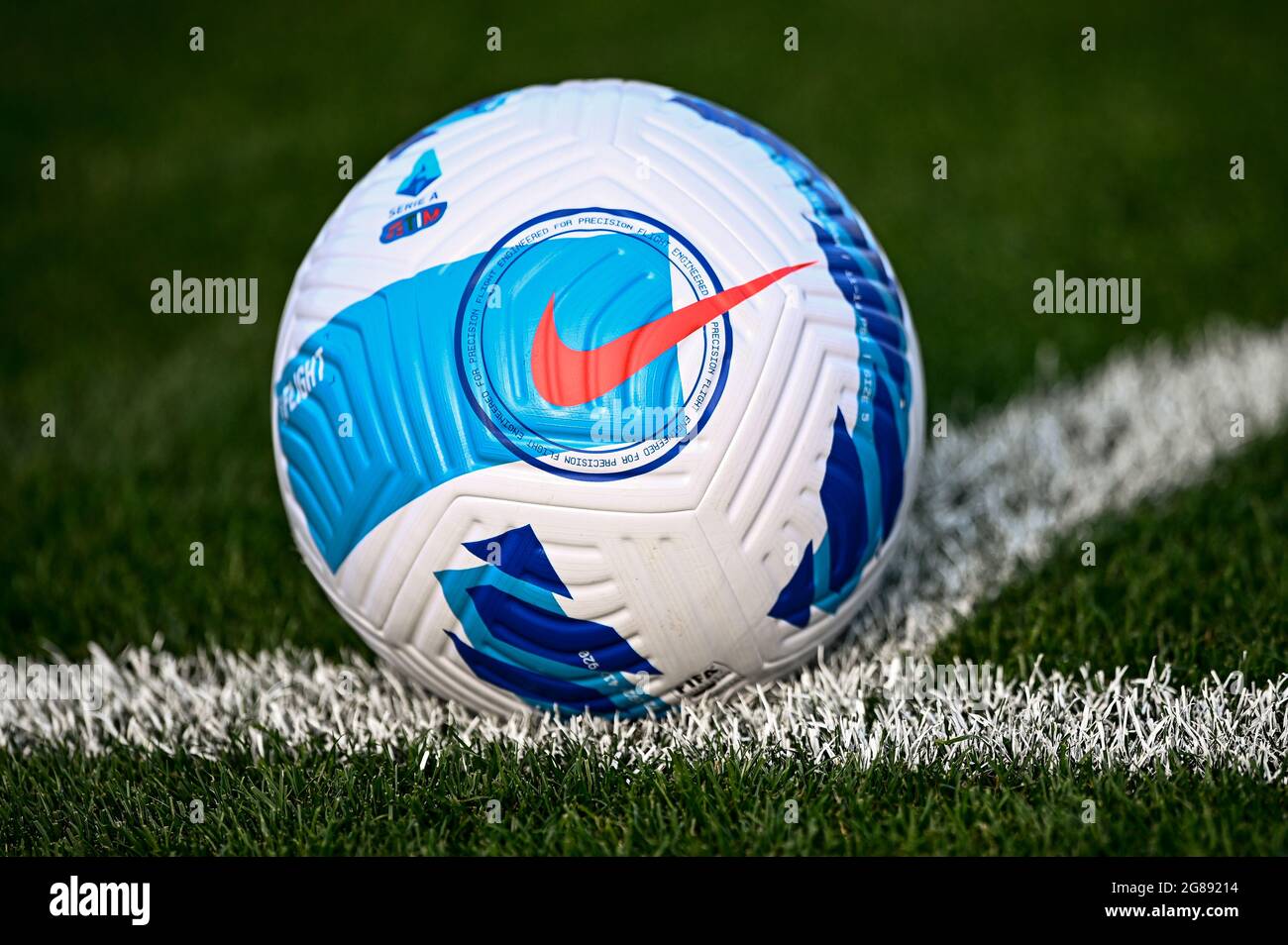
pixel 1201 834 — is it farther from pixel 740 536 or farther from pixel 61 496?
pixel 61 496

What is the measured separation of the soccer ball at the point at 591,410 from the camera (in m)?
2.48

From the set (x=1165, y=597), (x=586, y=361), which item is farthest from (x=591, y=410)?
(x=1165, y=597)

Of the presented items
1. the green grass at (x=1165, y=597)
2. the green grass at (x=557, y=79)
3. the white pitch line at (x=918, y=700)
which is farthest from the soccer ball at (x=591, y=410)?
the green grass at (x=1165, y=597)

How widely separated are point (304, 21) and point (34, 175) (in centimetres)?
309

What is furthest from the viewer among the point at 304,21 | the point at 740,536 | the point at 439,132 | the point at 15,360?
the point at 304,21

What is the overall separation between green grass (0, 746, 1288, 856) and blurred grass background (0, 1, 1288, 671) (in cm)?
58

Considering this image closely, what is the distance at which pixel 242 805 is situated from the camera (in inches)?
105

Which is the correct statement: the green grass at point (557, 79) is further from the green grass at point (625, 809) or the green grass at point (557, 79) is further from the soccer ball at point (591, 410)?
the soccer ball at point (591, 410)

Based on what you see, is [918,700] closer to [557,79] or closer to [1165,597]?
[1165,597]

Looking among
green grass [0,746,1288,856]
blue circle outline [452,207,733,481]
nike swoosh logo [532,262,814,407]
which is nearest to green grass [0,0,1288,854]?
green grass [0,746,1288,856]

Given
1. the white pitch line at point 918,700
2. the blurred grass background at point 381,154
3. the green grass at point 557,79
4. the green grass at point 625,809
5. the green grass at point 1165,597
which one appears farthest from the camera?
the blurred grass background at point 381,154

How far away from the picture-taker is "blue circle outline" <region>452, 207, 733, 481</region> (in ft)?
8.12

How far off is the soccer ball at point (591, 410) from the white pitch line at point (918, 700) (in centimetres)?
14

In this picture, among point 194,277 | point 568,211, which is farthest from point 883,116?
point 568,211
